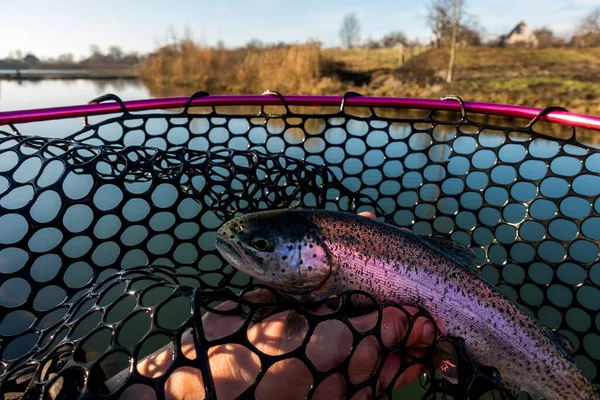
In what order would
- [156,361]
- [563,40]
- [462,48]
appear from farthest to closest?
1. [563,40]
2. [462,48]
3. [156,361]

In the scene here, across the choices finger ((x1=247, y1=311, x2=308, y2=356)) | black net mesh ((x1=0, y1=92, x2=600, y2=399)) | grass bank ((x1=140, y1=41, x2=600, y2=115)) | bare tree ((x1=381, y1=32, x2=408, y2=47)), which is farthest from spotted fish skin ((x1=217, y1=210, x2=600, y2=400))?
bare tree ((x1=381, y1=32, x2=408, y2=47))

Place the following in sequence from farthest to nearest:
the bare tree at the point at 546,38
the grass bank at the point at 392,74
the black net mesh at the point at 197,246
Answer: the bare tree at the point at 546,38
the grass bank at the point at 392,74
the black net mesh at the point at 197,246

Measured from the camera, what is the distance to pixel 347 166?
721 cm

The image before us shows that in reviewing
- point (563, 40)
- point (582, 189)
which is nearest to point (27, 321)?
point (582, 189)

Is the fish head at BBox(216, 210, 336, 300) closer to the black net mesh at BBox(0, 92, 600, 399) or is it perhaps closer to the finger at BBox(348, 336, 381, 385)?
the black net mesh at BBox(0, 92, 600, 399)

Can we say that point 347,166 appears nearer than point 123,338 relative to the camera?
No

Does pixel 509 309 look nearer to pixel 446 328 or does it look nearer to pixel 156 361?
pixel 446 328

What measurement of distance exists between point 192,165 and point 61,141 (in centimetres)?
68

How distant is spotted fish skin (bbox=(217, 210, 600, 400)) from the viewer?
1.77 meters

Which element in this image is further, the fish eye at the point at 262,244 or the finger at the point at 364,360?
the fish eye at the point at 262,244

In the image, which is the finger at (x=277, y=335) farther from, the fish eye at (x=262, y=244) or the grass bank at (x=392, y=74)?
the grass bank at (x=392, y=74)

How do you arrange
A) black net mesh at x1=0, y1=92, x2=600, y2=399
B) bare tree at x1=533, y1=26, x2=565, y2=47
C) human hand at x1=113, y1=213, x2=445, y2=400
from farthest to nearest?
bare tree at x1=533, y1=26, x2=565, y2=47, human hand at x1=113, y1=213, x2=445, y2=400, black net mesh at x1=0, y1=92, x2=600, y2=399

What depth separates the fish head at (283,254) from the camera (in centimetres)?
177

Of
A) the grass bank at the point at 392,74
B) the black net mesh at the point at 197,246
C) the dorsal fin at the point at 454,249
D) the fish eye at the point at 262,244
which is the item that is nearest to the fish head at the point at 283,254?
the fish eye at the point at 262,244
